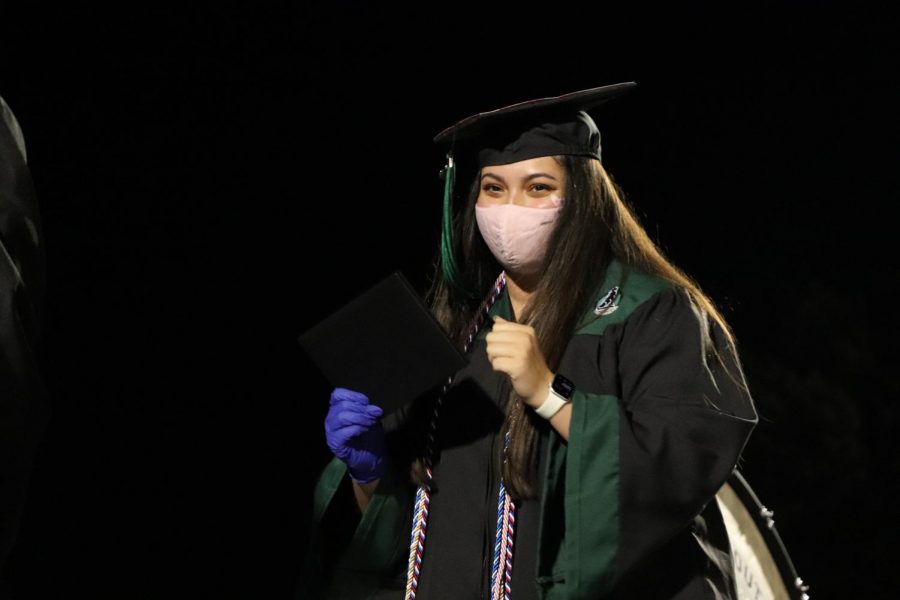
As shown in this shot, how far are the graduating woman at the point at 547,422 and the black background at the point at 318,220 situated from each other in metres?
0.67

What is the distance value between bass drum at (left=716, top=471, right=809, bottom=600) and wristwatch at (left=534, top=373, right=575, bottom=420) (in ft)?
2.01

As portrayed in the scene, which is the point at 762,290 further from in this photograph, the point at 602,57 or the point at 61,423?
the point at 61,423

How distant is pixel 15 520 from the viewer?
1461 mm

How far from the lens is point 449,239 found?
232cm

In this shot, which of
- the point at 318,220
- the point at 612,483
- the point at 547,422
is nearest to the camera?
the point at 612,483

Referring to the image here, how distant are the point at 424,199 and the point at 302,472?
774 mm

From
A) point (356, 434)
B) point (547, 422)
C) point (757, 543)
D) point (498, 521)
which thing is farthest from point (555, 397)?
point (757, 543)

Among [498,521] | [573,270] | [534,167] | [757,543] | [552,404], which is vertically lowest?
[757,543]

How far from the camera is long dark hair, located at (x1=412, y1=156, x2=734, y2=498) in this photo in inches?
82.6

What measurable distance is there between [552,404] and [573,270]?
0.31m

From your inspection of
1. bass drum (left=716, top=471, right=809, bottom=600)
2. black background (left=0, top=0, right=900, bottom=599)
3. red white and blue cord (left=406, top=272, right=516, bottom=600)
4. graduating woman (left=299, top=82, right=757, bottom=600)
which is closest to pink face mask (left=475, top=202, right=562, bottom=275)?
graduating woman (left=299, top=82, right=757, bottom=600)

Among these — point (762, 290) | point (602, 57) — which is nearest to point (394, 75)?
point (602, 57)

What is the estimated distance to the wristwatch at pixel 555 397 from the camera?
1.98 meters

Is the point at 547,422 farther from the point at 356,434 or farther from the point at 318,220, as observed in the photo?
the point at 318,220
